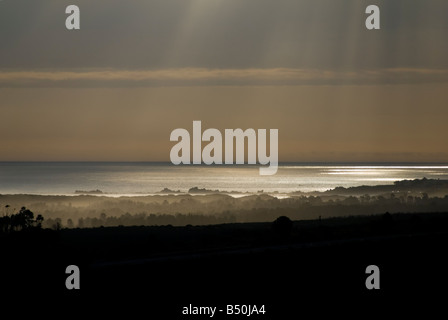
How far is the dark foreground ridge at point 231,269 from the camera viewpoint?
101 ft

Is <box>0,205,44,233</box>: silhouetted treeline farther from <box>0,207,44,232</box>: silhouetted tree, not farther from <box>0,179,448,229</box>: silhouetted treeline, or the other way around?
<box>0,179,448,229</box>: silhouetted treeline

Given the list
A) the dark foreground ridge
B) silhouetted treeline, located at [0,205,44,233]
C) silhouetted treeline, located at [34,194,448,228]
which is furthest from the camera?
silhouetted treeline, located at [34,194,448,228]

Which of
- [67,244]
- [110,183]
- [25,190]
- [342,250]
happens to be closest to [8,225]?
[67,244]

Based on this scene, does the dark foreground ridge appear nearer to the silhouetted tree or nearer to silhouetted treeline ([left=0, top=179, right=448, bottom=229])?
the silhouetted tree

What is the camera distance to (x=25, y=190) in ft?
340

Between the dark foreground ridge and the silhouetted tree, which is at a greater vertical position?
the silhouetted tree

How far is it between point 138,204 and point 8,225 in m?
38.8

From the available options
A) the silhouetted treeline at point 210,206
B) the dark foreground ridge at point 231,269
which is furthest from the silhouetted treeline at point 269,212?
the dark foreground ridge at point 231,269

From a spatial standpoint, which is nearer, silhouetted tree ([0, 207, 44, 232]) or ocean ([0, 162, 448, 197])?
silhouetted tree ([0, 207, 44, 232])

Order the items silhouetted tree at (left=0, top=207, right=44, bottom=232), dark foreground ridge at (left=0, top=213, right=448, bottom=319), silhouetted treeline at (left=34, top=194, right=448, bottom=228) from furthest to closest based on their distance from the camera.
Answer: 1. silhouetted treeline at (left=34, top=194, right=448, bottom=228)
2. silhouetted tree at (left=0, top=207, right=44, bottom=232)
3. dark foreground ridge at (left=0, top=213, right=448, bottom=319)

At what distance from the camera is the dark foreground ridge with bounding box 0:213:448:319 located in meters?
30.7

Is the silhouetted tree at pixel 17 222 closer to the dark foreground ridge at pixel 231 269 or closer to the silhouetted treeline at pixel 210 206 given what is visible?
the dark foreground ridge at pixel 231 269

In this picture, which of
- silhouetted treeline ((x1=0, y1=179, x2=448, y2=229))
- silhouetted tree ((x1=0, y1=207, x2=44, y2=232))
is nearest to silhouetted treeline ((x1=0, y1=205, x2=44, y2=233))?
silhouetted tree ((x1=0, y1=207, x2=44, y2=232))
